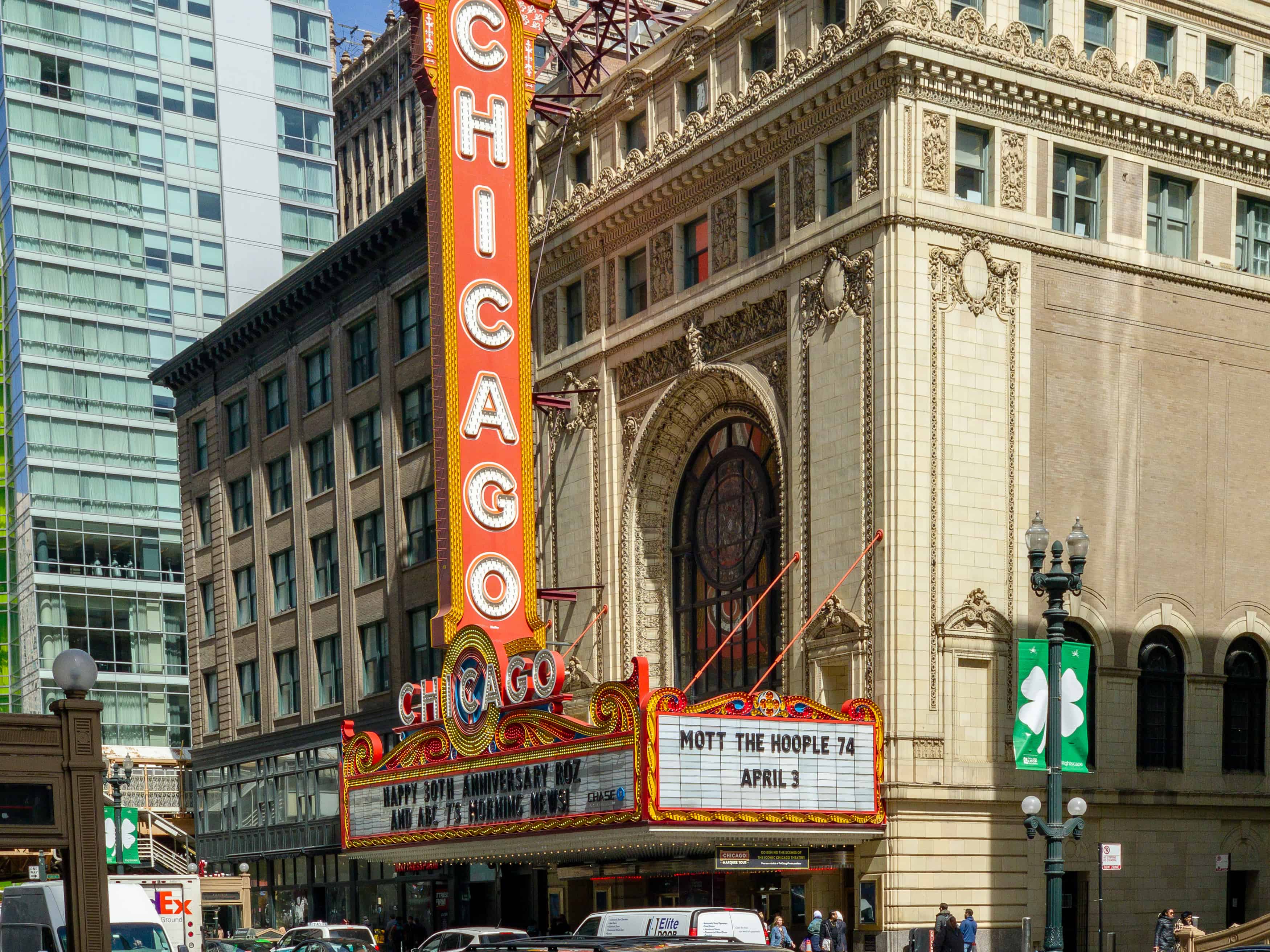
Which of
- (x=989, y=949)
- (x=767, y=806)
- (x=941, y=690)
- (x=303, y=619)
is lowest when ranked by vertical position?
(x=989, y=949)

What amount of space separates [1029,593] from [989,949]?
7.70 m

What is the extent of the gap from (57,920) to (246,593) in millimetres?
41452

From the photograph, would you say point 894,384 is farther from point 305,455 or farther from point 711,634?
point 305,455

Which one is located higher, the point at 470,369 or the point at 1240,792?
the point at 470,369

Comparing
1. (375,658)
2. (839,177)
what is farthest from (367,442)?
(839,177)

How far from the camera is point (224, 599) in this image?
69.8 meters

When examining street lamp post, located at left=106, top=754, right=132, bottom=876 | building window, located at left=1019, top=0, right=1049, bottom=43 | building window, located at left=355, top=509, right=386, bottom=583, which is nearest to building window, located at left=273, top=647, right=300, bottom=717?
building window, located at left=355, top=509, right=386, bottom=583

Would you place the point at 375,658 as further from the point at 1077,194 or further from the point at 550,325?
the point at 1077,194

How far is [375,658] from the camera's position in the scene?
58750 millimetres

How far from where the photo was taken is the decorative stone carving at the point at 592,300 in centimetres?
4900

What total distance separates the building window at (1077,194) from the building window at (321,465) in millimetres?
29254

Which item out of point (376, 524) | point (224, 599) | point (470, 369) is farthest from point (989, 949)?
point (224, 599)

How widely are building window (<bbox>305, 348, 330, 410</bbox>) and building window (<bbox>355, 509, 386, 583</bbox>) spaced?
531cm

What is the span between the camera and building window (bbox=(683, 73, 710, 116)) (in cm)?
4494
